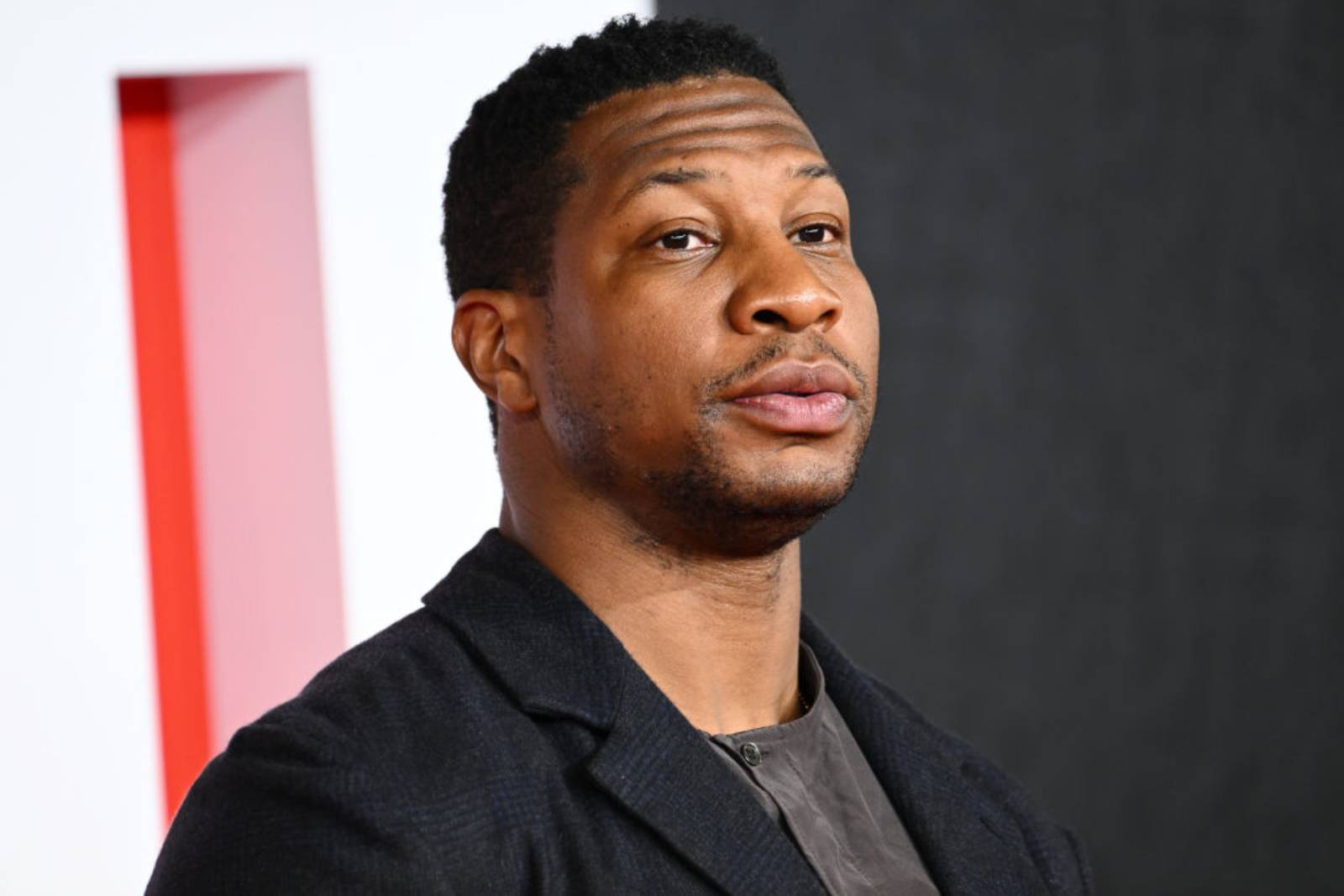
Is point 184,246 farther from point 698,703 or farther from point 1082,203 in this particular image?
point 1082,203

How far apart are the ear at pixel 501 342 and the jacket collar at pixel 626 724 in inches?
7.1

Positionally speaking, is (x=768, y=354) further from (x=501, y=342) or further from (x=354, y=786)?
(x=354, y=786)

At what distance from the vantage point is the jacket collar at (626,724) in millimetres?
1384

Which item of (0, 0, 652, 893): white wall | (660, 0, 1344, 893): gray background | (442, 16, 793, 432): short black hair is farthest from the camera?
(660, 0, 1344, 893): gray background

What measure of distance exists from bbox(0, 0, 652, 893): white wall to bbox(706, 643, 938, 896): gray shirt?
2.95ft

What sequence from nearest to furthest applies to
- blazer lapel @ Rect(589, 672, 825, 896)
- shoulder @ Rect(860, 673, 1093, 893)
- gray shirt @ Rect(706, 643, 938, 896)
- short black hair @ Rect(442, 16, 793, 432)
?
blazer lapel @ Rect(589, 672, 825, 896)
gray shirt @ Rect(706, 643, 938, 896)
short black hair @ Rect(442, 16, 793, 432)
shoulder @ Rect(860, 673, 1093, 893)

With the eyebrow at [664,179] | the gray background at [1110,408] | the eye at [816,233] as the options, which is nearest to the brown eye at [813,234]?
the eye at [816,233]

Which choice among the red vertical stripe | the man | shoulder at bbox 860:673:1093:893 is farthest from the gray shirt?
the red vertical stripe

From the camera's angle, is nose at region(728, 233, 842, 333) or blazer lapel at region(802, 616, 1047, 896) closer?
nose at region(728, 233, 842, 333)

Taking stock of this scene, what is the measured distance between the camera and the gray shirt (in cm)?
148

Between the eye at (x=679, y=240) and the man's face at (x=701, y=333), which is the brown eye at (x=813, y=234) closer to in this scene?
the man's face at (x=701, y=333)

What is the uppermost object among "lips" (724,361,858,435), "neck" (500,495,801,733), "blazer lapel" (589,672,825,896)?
"lips" (724,361,858,435)

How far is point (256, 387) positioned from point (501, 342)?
901 millimetres

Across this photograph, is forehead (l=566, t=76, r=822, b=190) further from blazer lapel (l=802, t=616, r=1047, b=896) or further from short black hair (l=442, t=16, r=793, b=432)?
blazer lapel (l=802, t=616, r=1047, b=896)
